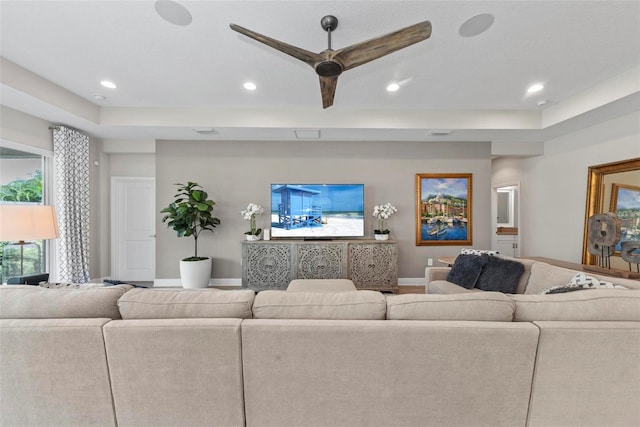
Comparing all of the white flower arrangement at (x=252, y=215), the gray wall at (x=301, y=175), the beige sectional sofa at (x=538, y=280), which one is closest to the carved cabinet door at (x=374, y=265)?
the gray wall at (x=301, y=175)

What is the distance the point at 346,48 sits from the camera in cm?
172

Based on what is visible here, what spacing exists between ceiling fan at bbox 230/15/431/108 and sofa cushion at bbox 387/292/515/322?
165 centimetres

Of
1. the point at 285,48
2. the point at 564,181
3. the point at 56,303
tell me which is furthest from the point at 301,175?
the point at 564,181

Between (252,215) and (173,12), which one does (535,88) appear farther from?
(252,215)

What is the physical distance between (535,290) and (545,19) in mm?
2241

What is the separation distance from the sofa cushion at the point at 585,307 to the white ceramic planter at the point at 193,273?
4.00 metres

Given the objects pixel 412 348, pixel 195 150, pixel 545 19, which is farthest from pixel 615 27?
pixel 195 150

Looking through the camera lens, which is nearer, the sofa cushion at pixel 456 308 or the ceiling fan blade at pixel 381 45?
the sofa cushion at pixel 456 308

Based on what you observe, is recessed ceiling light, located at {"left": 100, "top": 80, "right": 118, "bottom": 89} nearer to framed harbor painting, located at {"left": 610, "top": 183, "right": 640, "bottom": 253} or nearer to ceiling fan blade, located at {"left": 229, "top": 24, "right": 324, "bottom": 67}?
ceiling fan blade, located at {"left": 229, "top": 24, "right": 324, "bottom": 67}

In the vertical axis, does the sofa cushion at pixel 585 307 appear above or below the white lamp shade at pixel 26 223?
below

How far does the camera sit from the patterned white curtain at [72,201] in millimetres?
3633

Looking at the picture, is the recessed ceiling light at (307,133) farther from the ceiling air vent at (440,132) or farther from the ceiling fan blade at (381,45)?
the ceiling fan blade at (381,45)

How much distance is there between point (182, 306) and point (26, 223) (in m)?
1.78

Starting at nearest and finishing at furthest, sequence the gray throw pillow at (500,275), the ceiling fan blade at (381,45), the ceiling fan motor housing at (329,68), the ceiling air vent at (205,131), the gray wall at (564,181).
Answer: the ceiling fan blade at (381,45) < the ceiling fan motor housing at (329,68) < the gray throw pillow at (500,275) < the gray wall at (564,181) < the ceiling air vent at (205,131)
